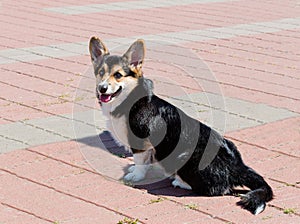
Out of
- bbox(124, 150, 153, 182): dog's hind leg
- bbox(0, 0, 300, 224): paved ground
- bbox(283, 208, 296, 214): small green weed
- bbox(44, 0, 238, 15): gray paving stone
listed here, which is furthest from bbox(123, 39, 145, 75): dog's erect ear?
bbox(44, 0, 238, 15): gray paving stone

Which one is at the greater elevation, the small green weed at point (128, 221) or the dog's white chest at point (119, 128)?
the dog's white chest at point (119, 128)

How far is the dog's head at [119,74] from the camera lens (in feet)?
18.6

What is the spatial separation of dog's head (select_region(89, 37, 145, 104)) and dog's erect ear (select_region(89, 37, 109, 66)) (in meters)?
0.12

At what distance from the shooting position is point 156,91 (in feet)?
28.2

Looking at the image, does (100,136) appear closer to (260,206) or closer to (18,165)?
(18,165)

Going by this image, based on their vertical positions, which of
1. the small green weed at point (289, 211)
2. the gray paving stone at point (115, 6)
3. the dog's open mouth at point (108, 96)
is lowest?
the gray paving stone at point (115, 6)

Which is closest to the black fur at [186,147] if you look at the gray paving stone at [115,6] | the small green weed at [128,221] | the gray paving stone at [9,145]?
the small green weed at [128,221]

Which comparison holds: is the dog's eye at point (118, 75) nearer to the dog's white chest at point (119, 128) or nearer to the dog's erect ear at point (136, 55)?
the dog's erect ear at point (136, 55)

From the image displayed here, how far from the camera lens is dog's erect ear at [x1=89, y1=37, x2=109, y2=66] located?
6004mm

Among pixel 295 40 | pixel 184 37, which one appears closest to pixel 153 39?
pixel 184 37

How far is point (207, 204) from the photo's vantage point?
18.4ft

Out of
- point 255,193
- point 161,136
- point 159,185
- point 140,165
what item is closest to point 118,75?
point 161,136

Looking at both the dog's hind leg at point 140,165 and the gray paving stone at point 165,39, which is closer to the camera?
the dog's hind leg at point 140,165

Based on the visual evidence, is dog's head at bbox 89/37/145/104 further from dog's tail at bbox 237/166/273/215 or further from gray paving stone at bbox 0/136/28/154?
gray paving stone at bbox 0/136/28/154
